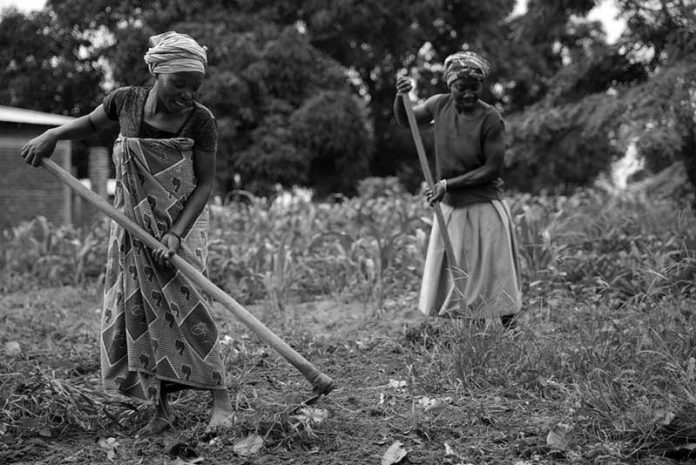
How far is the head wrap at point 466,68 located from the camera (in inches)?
154

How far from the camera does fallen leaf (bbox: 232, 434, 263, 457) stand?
9.22 ft

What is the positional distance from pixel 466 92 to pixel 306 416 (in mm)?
1934

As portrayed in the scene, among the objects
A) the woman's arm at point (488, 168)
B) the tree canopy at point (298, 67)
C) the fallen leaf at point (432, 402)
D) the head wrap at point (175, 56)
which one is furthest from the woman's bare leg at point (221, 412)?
the tree canopy at point (298, 67)

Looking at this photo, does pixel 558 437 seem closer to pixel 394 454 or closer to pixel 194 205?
pixel 394 454

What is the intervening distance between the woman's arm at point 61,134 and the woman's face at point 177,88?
0.31 meters

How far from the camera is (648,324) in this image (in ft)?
12.4

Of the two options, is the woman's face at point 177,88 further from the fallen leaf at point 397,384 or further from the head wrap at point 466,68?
the fallen leaf at point 397,384

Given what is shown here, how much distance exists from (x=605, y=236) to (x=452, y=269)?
101 inches

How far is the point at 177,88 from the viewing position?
288 cm

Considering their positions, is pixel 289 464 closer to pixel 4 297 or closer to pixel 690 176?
pixel 4 297

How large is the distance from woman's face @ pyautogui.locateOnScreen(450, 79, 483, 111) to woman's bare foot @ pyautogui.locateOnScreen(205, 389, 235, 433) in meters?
1.95

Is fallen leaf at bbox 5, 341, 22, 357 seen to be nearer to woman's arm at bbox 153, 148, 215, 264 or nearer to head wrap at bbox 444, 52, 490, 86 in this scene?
woman's arm at bbox 153, 148, 215, 264

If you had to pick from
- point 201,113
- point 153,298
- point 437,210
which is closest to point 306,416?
point 153,298

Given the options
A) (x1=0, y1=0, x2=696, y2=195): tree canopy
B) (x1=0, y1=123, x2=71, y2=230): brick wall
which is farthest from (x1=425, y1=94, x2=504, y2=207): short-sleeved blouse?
(x1=0, y1=123, x2=71, y2=230): brick wall
